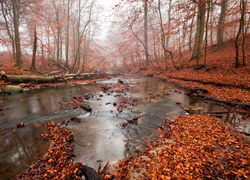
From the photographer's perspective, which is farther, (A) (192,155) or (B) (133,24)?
(B) (133,24)

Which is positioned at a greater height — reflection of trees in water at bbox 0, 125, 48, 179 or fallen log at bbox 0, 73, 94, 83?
fallen log at bbox 0, 73, 94, 83

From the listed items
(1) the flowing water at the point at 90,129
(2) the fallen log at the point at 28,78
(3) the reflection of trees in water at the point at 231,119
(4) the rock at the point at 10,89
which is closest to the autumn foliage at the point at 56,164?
(1) the flowing water at the point at 90,129

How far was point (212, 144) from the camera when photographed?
10.3ft

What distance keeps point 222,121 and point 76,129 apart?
5461 millimetres

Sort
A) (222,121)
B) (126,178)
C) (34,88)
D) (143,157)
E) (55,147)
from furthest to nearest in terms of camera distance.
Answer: (34,88)
(222,121)
(55,147)
(143,157)
(126,178)

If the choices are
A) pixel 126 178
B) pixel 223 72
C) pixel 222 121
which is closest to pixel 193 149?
pixel 126 178

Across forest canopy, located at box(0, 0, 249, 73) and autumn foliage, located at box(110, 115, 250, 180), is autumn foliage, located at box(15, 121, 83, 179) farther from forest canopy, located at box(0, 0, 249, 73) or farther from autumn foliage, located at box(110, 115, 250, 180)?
forest canopy, located at box(0, 0, 249, 73)

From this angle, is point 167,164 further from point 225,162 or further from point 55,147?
point 55,147

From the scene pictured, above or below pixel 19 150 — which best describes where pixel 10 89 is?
above

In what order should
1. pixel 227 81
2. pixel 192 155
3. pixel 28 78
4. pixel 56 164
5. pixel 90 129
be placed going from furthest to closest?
pixel 28 78 → pixel 227 81 → pixel 90 129 → pixel 192 155 → pixel 56 164

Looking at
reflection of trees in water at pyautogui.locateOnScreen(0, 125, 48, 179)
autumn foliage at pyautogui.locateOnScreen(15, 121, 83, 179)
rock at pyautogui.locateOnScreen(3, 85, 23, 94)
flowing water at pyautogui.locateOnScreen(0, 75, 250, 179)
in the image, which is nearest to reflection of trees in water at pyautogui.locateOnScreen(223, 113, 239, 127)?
flowing water at pyautogui.locateOnScreen(0, 75, 250, 179)

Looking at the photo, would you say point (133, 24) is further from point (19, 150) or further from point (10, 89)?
point (19, 150)

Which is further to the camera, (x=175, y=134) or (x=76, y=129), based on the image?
(x=76, y=129)

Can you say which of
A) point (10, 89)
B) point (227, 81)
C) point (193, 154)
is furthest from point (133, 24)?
point (193, 154)
